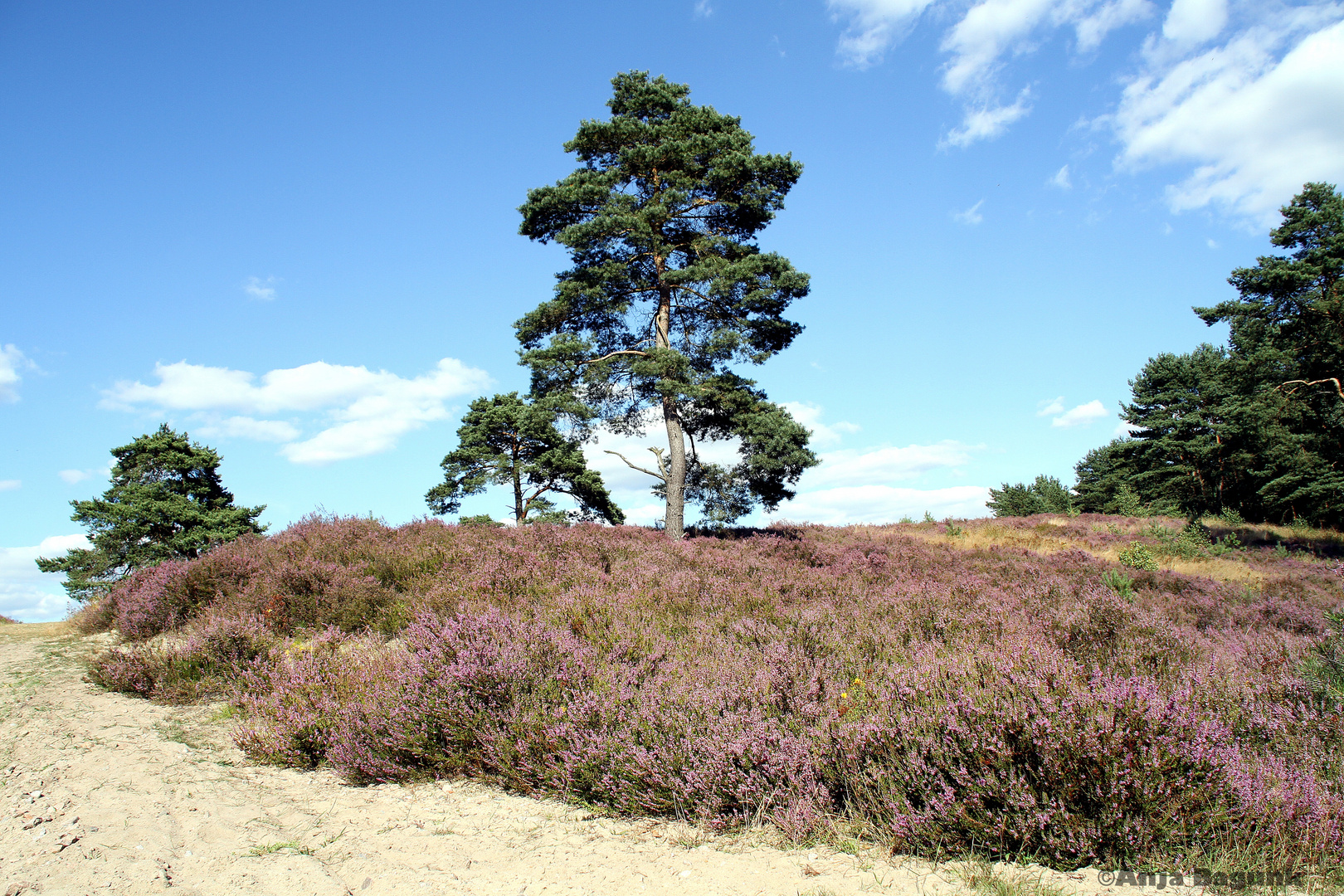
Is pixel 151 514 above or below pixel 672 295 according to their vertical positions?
below

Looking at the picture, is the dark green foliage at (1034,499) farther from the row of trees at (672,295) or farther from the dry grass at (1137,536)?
the row of trees at (672,295)

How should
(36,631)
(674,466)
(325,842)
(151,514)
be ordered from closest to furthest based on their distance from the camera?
(325,842)
(36,631)
(674,466)
(151,514)

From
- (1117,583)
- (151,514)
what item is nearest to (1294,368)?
(1117,583)

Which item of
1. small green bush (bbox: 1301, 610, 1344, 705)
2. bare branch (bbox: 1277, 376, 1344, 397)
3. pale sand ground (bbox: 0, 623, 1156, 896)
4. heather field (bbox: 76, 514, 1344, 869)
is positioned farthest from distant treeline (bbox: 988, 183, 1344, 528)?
pale sand ground (bbox: 0, 623, 1156, 896)

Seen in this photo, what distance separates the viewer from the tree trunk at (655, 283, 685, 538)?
1471cm

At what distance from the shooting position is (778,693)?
424 cm

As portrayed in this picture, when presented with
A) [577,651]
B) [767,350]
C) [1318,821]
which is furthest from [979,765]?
[767,350]

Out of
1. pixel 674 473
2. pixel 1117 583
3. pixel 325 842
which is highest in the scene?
pixel 674 473

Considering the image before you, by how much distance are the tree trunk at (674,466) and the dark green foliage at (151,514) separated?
14488 millimetres

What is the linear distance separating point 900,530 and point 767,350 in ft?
34.5

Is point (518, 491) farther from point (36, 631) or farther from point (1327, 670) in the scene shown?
point (1327, 670)

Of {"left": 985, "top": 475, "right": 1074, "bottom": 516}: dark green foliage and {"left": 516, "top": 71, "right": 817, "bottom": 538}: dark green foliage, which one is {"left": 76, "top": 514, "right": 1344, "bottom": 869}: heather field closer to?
{"left": 516, "top": 71, "right": 817, "bottom": 538}: dark green foliage

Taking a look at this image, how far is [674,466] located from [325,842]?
11.7m

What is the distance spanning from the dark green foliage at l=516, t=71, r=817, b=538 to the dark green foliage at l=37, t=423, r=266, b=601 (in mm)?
13519
